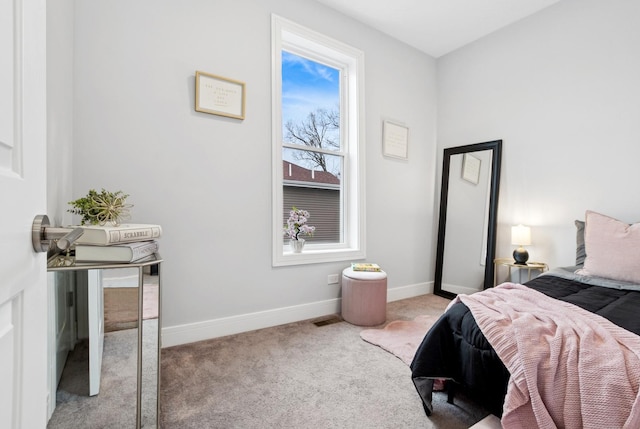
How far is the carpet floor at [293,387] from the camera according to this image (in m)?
1.41

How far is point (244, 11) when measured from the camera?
93.5 inches

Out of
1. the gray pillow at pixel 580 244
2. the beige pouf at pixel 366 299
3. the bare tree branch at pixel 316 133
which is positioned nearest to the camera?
the gray pillow at pixel 580 244

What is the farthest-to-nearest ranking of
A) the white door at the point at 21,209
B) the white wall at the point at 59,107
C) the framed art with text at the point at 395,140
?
the framed art with text at the point at 395,140 → the white wall at the point at 59,107 → the white door at the point at 21,209

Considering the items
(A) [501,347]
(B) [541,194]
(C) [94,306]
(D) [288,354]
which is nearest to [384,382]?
(D) [288,354]

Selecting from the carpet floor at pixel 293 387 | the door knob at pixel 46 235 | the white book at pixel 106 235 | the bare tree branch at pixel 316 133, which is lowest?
→ the carpet floor at pixel 293 387

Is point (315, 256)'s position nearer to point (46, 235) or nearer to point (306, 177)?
point (306, 177)

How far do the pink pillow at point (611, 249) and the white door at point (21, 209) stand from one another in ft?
9.36

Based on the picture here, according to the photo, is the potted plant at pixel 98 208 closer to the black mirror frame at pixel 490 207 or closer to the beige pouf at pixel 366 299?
the beige pouf at pixel 366 299

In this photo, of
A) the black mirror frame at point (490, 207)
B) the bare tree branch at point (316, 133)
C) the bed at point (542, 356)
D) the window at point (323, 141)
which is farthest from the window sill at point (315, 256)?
the bed at point (542, 356)

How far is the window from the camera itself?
9.20ft

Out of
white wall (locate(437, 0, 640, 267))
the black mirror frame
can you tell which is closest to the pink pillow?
white wall (locate(437, 0, 640, 267))

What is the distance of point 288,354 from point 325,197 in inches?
60.6

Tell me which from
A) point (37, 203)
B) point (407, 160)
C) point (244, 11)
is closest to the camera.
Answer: point (37, 203)

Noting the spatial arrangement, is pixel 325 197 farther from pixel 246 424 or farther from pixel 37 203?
pixel 37 203
